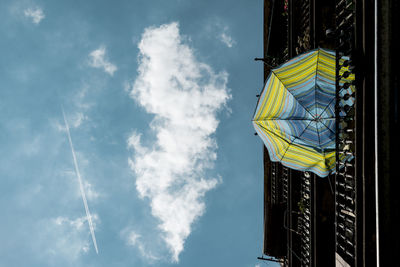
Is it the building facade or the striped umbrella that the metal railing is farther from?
the striped umbrella

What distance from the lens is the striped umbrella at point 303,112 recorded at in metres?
6.34

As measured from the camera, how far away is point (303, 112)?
23.2ft

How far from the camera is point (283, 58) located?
38.0 feet

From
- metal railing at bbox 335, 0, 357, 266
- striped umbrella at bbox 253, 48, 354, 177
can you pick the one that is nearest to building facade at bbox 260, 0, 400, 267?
metal railing at bbox 335, 0, 357, 266
